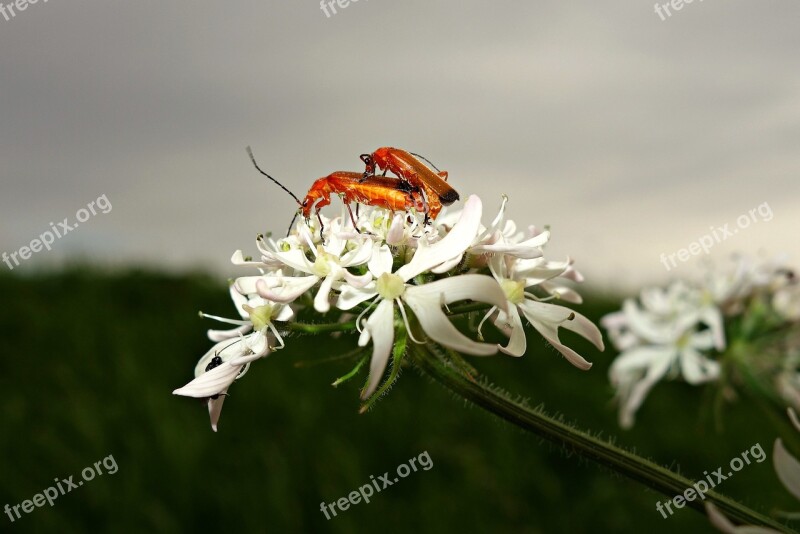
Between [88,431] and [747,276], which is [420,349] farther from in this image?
[88,431]

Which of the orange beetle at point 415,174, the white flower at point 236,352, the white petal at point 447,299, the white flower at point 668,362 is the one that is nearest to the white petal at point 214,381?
the white flower at point 236,352

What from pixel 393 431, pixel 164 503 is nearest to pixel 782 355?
pixel 393 431

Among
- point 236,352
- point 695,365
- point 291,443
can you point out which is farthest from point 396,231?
point 291,443

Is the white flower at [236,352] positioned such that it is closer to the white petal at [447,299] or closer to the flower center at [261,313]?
the flower center at [261,313]

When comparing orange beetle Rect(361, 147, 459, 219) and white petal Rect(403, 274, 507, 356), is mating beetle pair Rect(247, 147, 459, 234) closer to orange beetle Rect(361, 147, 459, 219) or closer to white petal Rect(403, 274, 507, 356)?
orange beetle Rect(361, 147, 459, 219)

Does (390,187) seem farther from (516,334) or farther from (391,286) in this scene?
(516,334)

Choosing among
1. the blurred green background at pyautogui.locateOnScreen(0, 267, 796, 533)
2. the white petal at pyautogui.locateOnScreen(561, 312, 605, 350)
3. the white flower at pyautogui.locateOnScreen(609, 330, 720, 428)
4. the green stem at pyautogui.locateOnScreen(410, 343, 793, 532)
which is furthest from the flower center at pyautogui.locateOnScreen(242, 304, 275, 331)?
the blurred green background at pyautogui.locateOnScreen(0, 267, 796, 533)
